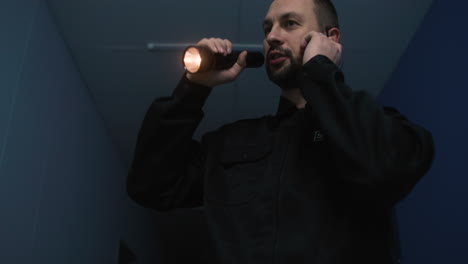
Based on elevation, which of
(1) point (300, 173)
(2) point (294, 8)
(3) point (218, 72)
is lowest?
(1) point (300, 173)

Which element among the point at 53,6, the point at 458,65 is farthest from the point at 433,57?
Answer: the point at 53,6

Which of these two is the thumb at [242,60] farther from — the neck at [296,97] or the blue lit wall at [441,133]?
the blue lit wall at [441,133]

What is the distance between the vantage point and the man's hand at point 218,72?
105 centimetres

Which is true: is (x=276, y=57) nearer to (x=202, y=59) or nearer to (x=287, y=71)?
(x=287, y=71)

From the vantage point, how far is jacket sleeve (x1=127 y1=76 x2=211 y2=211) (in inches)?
41.0

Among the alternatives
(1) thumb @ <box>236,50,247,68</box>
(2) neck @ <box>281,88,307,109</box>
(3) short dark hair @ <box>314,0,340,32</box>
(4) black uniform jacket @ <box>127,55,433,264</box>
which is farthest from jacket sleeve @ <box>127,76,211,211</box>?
(3) short dark hair @ <box>314,0,340,32</box>

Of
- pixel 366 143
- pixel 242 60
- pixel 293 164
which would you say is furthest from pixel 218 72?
pixel 366 143

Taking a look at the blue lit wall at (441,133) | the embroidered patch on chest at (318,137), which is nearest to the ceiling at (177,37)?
the blue lit wall at (441,133)

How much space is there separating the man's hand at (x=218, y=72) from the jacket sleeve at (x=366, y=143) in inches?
10.2

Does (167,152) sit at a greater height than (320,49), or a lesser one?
lesser

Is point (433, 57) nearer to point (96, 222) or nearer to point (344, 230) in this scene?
point (344, 230)

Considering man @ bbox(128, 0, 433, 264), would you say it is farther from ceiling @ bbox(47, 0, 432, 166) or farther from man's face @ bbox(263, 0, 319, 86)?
ceiling @ bbox(47, 0, 432, 166)

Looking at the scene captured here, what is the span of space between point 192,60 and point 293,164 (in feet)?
1.14

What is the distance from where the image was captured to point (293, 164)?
95cm
